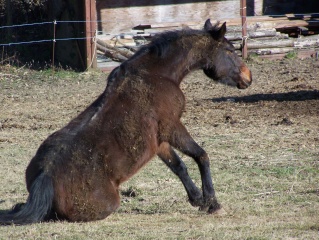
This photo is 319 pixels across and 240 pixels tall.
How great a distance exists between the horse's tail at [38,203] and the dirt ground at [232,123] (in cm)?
123

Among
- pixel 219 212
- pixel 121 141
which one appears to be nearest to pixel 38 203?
pixel 121 141

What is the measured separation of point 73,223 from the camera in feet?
22.1

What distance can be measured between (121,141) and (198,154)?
84cm

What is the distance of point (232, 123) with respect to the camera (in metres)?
12.0

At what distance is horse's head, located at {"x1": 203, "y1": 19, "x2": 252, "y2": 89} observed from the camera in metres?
7.75

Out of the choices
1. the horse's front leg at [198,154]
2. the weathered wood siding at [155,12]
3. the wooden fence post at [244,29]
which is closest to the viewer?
the horse's front leg at [198,154]

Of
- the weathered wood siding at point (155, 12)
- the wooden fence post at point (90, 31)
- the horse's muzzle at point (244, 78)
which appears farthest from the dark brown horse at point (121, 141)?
the weathered wood siding at point (155, 12)

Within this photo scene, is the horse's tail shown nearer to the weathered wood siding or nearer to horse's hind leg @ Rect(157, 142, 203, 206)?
horse's hind leg @ Rect(157, 142, 203, 206)

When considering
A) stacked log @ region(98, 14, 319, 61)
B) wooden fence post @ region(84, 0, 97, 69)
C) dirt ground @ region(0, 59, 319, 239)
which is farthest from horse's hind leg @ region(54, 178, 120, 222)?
stacked log @ region(98, 14, 319, 61)

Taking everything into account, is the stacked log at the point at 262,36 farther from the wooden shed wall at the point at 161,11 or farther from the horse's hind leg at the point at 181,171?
the horse's hind leg at the point at 181,171

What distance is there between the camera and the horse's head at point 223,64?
7.75m

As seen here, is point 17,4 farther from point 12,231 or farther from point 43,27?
point 12,231

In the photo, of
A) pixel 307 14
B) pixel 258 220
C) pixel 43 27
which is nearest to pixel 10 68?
pixel 43 27

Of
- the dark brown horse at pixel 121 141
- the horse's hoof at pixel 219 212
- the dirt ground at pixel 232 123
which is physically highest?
the dark brown horse at pixel 121 141
